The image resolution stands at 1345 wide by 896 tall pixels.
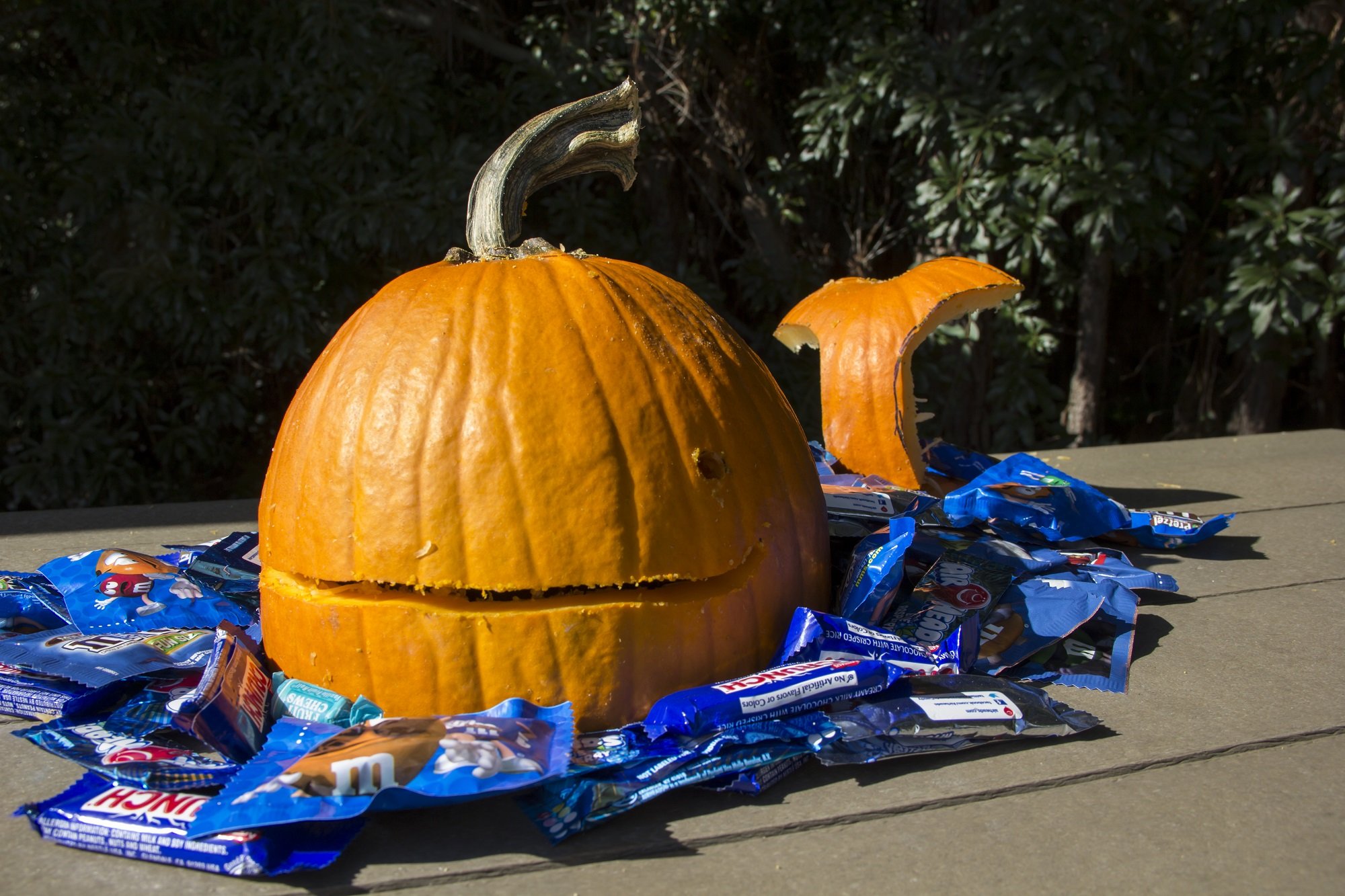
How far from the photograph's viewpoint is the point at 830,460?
11.4 feet

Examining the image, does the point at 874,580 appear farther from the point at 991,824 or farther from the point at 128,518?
the point at 128,518

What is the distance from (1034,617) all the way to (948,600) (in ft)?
0.60

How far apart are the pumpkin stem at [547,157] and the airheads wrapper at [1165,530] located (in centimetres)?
174

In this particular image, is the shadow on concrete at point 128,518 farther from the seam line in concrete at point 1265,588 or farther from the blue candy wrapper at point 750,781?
the seam line in concrete at point 1265,588

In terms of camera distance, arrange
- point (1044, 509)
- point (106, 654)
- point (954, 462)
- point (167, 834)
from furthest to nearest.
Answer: point (954, 462)
point (1044, 509)
point (106, 654)
point (167, 834)

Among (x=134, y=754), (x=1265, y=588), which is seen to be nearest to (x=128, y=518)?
(x=134, y=754)

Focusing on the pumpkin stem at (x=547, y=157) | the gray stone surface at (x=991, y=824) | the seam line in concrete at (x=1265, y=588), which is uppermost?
the pumpkin stem at (x=547, y=157)

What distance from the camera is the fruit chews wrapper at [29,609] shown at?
8.01ft

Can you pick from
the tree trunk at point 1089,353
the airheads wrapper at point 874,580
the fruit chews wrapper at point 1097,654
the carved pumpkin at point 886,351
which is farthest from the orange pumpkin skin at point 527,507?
the tree trunk at point 1089,353

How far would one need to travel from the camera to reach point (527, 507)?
71.3 inches

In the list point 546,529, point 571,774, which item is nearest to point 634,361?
point 546,529

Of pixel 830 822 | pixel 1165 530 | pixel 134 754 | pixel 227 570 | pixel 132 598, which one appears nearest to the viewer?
pixel 830 822

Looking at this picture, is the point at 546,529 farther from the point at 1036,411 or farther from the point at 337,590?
the point at 1036,411

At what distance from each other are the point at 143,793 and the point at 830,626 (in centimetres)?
117
